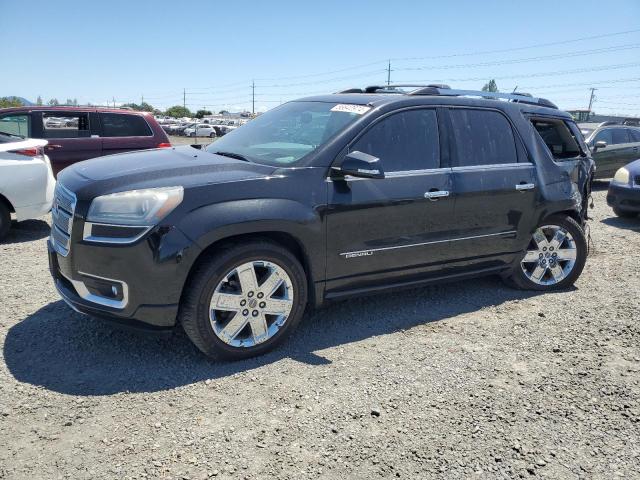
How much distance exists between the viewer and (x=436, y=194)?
3932 mm

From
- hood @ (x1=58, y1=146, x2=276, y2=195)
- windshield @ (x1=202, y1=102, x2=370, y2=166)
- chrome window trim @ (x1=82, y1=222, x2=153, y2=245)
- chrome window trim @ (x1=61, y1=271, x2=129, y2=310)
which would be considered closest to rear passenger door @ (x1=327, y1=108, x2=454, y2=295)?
windshield @ (x1=202, y1=102, x2=370, y2=166)

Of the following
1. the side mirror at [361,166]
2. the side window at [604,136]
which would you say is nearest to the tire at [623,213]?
the side window at [604,136]

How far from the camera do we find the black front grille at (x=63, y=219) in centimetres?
313

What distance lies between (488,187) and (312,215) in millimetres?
1690

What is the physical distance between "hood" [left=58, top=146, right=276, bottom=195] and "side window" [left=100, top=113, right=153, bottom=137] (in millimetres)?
5650

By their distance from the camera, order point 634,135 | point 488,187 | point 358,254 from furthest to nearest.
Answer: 1. point 634,135
2. point 488,187
3. point 358,254

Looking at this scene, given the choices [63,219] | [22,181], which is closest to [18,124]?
[22,181]

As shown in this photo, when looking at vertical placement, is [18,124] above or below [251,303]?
above

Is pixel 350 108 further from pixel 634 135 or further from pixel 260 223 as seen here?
pixel 634 135

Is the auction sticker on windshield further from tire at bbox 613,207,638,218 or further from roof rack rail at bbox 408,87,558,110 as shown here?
Answer: tire at bbox 613,207,638,218

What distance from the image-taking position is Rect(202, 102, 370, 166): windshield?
12.1ft

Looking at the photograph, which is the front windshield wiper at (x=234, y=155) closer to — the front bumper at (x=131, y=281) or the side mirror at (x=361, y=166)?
the side mirror at (x=361, y=166)

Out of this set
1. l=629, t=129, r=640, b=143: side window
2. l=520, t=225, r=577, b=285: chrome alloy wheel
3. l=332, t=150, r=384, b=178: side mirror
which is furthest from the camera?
l=629, t=129, r=640, b=143: side window

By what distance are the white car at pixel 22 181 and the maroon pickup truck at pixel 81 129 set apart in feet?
7.32
